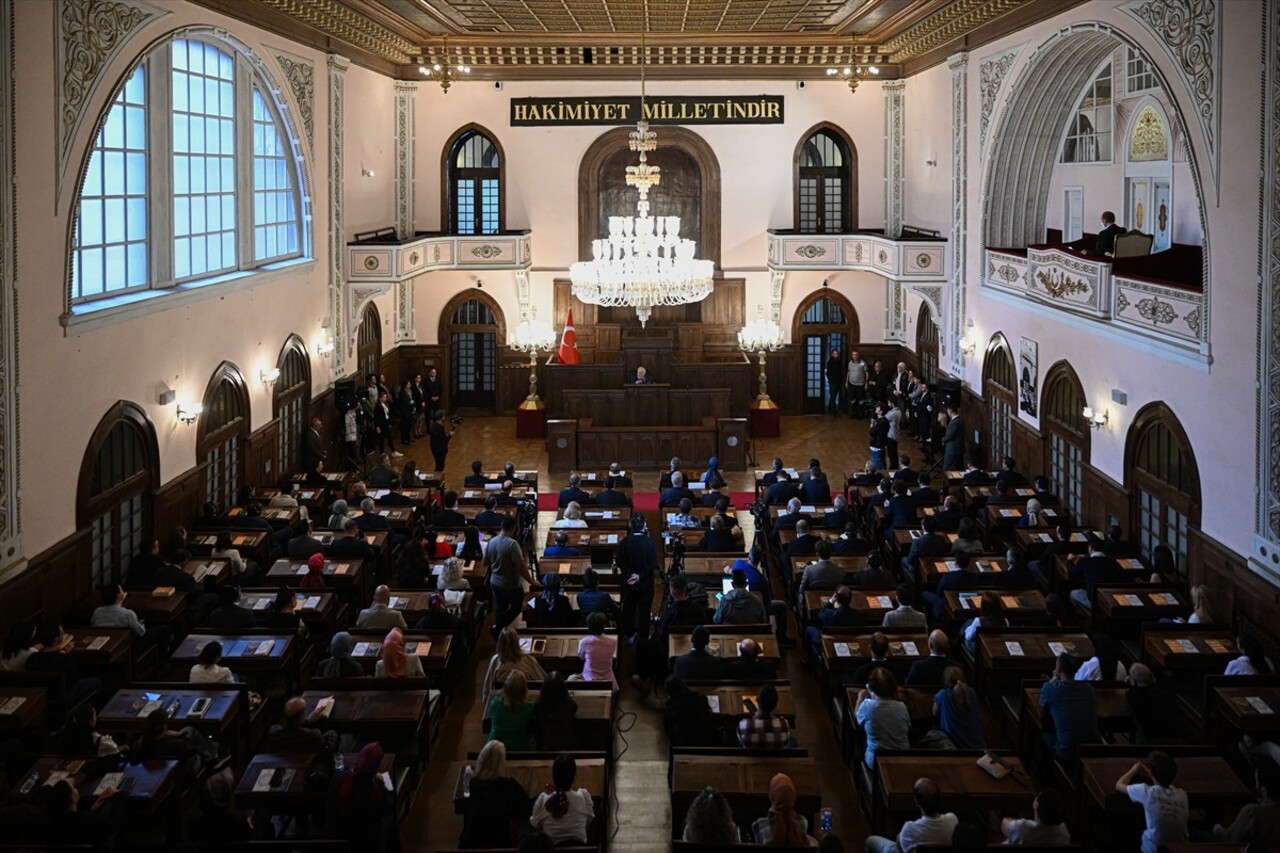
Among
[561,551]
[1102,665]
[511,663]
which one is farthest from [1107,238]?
[511,663]

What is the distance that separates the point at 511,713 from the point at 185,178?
426 inches

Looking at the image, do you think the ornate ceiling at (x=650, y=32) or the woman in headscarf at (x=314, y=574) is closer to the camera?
the woman in headscarf at (x=314, y=574)

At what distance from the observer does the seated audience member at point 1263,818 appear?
8.02 metres

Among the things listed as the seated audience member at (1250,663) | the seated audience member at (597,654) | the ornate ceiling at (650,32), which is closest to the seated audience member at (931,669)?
the seated audience member at (1250,663)

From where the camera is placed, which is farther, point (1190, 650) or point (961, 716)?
point (1190, 650)

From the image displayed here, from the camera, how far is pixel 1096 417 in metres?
17.4

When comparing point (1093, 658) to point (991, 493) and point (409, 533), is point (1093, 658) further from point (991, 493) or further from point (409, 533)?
point (409, 533)

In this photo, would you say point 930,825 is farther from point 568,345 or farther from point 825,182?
point 825,182

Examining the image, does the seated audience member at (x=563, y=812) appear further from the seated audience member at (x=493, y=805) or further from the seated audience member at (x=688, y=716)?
the seated audience member at (x=688, y=716)

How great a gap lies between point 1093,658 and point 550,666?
488 cm

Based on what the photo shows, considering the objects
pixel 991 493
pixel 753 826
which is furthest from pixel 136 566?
pixel 991 493

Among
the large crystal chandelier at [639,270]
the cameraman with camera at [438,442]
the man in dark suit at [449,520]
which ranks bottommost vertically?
the man in dark suit at [449,520]

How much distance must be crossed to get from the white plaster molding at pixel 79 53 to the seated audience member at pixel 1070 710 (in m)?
10.9

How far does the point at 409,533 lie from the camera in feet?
57.6
